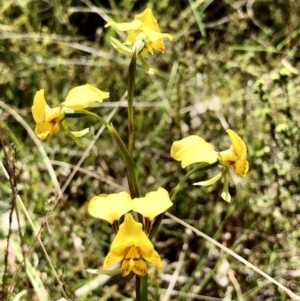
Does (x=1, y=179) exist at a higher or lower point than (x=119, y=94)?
lower

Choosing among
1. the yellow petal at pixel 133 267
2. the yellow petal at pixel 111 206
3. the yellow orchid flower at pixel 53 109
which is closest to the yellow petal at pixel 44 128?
the yellow orchid flower at pixel 53 109

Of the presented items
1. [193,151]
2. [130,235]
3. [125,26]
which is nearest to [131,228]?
[130,235]

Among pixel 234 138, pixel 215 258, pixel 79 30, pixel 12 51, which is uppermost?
pixel 79 30

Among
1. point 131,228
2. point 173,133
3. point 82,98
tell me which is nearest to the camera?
point 131,228

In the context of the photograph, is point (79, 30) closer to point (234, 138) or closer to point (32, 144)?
point (32, 144)

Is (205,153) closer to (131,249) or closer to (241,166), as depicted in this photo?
(241,166)

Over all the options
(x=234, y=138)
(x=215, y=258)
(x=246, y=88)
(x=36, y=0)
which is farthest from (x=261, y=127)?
(x=36, y=0)
